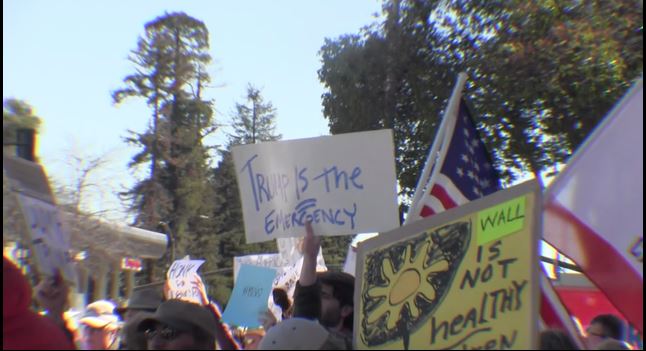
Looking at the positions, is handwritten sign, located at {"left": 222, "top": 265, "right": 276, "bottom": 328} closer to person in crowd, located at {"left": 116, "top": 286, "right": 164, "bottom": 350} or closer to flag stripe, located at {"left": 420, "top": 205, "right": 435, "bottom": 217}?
person in crowd, located at {"left": 116, "top": 286, "right": 164, "bottom": 350}

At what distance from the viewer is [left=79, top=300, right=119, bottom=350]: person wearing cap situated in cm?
562

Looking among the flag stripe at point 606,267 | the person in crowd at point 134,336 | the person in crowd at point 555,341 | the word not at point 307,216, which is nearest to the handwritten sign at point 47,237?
the person in crowd at point 134,336

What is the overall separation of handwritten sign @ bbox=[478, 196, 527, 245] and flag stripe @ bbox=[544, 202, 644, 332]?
1453mm

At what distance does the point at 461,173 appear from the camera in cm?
584

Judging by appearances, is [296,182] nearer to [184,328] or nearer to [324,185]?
[324,185]

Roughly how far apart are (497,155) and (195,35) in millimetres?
34188

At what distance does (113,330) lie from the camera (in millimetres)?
6027

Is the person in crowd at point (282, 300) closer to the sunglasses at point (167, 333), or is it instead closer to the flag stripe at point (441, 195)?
the flag stripe at point (441, 195)

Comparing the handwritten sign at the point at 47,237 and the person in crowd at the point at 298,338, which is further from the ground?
the handwritten sign at the point at 47,237

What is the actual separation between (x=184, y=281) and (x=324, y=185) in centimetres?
386

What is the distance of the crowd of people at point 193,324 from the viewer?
3.43m

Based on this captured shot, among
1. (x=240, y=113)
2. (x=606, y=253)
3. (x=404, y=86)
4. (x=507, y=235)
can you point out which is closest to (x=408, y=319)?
(x=507, y=235)

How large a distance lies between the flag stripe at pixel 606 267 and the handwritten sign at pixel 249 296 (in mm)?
4313

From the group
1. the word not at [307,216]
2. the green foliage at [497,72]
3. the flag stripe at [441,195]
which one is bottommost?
the word not at [307,216]
